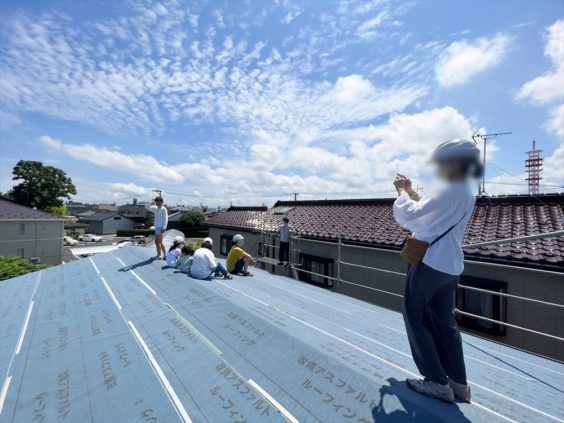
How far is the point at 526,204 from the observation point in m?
7.21

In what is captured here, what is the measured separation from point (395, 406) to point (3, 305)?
6.61 metres

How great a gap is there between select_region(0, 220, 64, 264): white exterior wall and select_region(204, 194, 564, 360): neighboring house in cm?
2441

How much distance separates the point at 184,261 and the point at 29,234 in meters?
27.9

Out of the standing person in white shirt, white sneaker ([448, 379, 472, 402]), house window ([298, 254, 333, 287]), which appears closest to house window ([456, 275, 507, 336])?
house window ([298, 254, 333, 287])

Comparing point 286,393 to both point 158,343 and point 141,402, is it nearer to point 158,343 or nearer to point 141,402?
point 141,402

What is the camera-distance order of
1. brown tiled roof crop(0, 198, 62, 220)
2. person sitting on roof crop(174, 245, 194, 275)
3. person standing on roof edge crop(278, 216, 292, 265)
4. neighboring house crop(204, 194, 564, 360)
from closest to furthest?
neighboring house crop(204, 194, 564, 360)
person sitting on roof crop(174, 245, 194, 275)
person standing on roof edge crop(278, 216, 292, 265)
brown tiled roof crop(0, 198, 62, 220)

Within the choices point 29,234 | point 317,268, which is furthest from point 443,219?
point 29,234

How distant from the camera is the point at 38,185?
3938 cm

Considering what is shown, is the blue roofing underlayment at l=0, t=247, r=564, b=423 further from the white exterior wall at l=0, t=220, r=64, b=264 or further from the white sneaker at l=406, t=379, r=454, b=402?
the white exterior wall at l=0, t=220, r=64, b=264

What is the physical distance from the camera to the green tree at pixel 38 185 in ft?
127

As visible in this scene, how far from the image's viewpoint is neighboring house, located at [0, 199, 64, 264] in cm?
2394

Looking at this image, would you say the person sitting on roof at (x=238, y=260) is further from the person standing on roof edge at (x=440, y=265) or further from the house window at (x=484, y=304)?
the person standing on roof edge at (x=440, y=265)

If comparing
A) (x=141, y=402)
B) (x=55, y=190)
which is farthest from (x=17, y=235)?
(x=141, y=402)

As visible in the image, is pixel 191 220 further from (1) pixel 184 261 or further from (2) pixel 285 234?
(1) pixel 184 261
